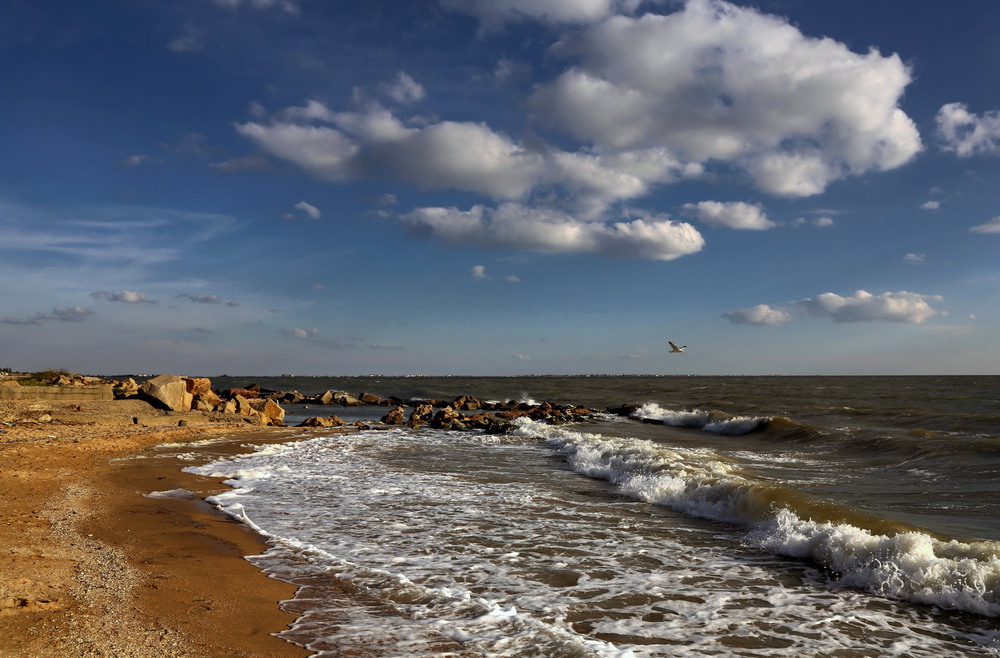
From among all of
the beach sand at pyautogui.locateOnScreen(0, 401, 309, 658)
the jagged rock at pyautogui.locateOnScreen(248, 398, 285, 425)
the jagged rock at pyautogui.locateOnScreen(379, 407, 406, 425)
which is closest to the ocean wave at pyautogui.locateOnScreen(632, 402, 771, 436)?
the jagged rock at pyautogui.locateOnScreen(379, 407, 406, 425)

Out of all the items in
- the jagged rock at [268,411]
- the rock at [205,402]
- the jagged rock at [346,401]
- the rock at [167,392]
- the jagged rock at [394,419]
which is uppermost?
the rock at [167,392]

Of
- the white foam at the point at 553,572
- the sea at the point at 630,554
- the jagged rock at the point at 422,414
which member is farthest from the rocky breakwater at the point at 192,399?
the white foam at the point at 553,572

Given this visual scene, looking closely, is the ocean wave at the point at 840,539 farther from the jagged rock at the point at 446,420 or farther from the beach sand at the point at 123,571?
the jagged rock at the point at 446,420

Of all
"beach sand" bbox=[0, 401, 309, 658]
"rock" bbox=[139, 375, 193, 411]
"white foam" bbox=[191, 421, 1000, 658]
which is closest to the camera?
"beach sand" bbox=[0, 401, 309, 658]

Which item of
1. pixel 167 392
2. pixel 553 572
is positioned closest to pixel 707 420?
pixel 167 392

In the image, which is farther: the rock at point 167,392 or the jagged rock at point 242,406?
the jagged rock at point 242,406

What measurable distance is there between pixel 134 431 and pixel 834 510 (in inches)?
716

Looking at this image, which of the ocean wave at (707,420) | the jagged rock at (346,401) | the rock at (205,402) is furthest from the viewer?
the jagged rock at (346,401)

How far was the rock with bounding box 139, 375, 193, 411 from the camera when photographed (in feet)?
73.0

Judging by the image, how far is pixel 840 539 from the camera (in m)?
7.39

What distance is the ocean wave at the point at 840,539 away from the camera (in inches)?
242

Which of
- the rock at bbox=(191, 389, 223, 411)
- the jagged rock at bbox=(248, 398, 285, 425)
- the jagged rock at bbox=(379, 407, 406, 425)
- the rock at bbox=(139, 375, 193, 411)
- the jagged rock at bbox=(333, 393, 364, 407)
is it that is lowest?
the jagged rock at bbox=(333, 393, 364, 407)

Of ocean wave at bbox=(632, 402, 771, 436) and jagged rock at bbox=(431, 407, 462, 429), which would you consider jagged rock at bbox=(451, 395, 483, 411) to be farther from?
jagged rock at bbox=(431, 407, 462, 429)

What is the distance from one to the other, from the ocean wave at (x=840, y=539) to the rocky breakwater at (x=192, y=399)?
17.2m
